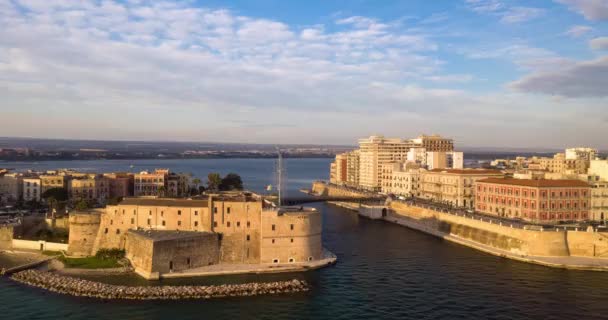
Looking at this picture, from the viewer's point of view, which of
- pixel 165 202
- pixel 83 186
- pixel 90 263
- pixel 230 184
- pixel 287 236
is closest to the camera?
pixel 90 263

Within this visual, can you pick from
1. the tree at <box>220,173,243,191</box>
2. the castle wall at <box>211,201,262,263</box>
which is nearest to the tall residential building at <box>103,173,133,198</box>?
the tree at <box>220,173,243,191</box>

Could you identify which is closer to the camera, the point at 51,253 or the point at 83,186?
the point at 51,253

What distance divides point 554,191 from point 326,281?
118ft

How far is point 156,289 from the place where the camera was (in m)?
42.1

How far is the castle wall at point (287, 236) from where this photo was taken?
165 ft

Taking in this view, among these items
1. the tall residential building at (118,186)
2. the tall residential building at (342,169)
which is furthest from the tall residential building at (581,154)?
the tall residential building at (118,186)

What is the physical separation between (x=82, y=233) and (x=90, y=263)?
4793mm

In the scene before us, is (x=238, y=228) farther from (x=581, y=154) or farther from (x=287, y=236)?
(x=581, y=154)

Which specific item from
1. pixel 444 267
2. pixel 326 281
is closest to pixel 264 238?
pixel 326 281

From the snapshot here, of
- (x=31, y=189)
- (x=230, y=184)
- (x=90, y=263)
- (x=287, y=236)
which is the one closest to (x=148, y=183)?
(x=230, y=184)

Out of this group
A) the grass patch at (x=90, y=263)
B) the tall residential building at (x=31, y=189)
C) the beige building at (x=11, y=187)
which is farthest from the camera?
the beige building at (x=11, y=187)

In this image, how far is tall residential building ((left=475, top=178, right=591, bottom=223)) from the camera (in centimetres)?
6675

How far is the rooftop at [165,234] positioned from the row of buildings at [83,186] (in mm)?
34723

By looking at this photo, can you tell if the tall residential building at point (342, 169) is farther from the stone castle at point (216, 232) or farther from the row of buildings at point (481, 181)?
the stone castle at point (216, 232)
